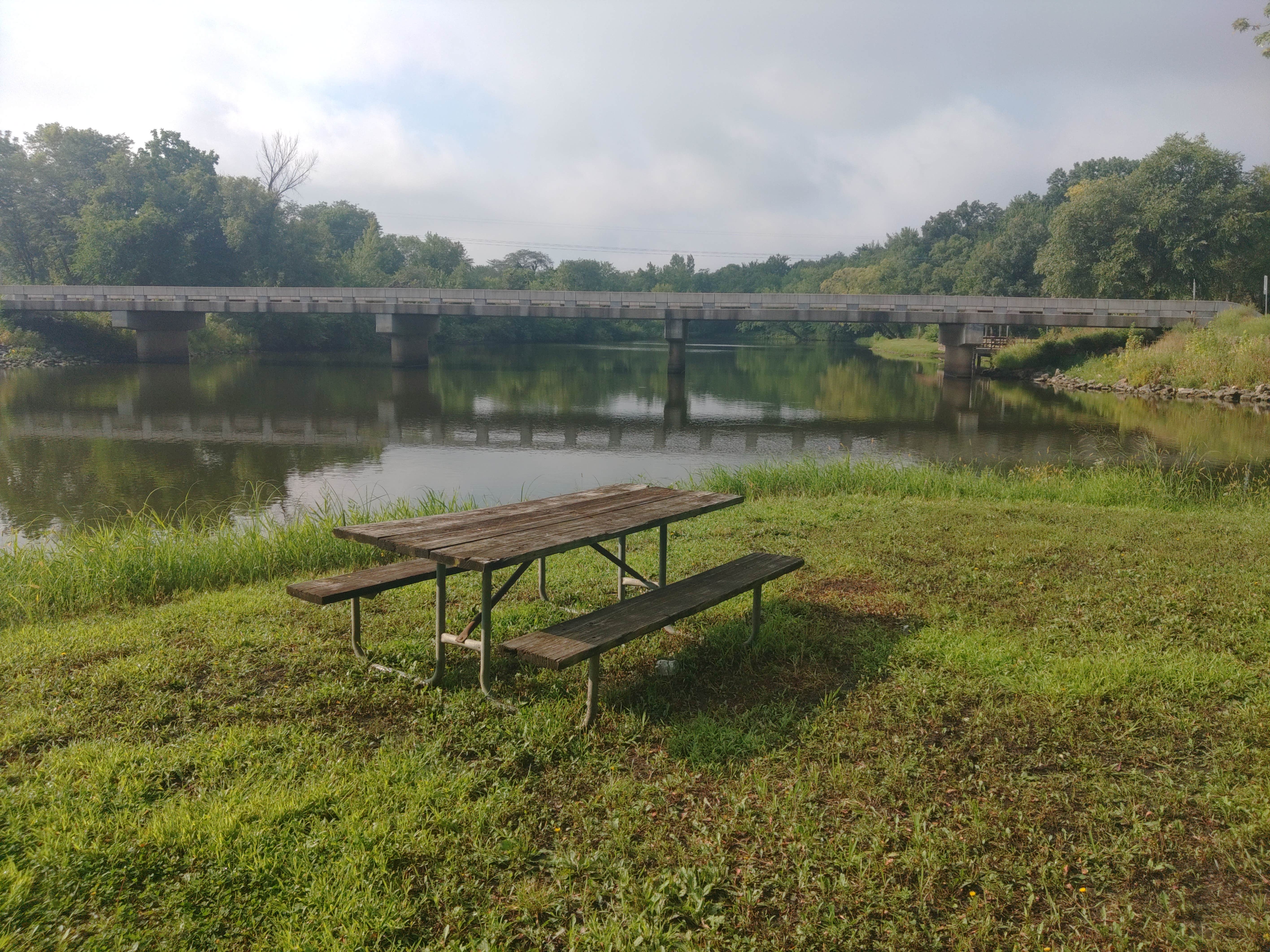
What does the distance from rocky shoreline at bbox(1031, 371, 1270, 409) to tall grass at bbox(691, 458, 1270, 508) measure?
16.4m

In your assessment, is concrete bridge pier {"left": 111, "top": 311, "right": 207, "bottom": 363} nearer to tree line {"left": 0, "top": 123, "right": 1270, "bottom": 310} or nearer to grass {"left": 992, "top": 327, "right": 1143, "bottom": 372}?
tree line {"left": 0, "top": 123, "right": 1270, "bottom": 310}

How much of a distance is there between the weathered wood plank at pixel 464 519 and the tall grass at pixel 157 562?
168cm

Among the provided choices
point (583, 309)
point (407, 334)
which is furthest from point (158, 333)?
point (583, 309)

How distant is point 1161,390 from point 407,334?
110ft

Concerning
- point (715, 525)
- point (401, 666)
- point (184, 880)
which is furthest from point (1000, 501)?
point (184, 880)

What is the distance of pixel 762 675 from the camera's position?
4695 mm

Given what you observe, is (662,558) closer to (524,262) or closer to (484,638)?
(484,638)

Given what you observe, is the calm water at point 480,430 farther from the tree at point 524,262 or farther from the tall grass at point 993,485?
the tree at point 524,262

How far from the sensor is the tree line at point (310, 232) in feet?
138

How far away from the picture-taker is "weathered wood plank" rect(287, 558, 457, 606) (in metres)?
4.62

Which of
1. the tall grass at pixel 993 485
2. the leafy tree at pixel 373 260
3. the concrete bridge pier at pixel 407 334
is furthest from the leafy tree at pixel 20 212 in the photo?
the tall grass at pixel 993 485

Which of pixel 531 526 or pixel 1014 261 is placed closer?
pixel 531 526

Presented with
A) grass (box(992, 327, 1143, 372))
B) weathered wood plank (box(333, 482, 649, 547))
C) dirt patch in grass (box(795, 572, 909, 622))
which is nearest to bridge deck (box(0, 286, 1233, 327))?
grass (box(992, 327, 1143, 372))

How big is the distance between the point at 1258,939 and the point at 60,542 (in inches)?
394
